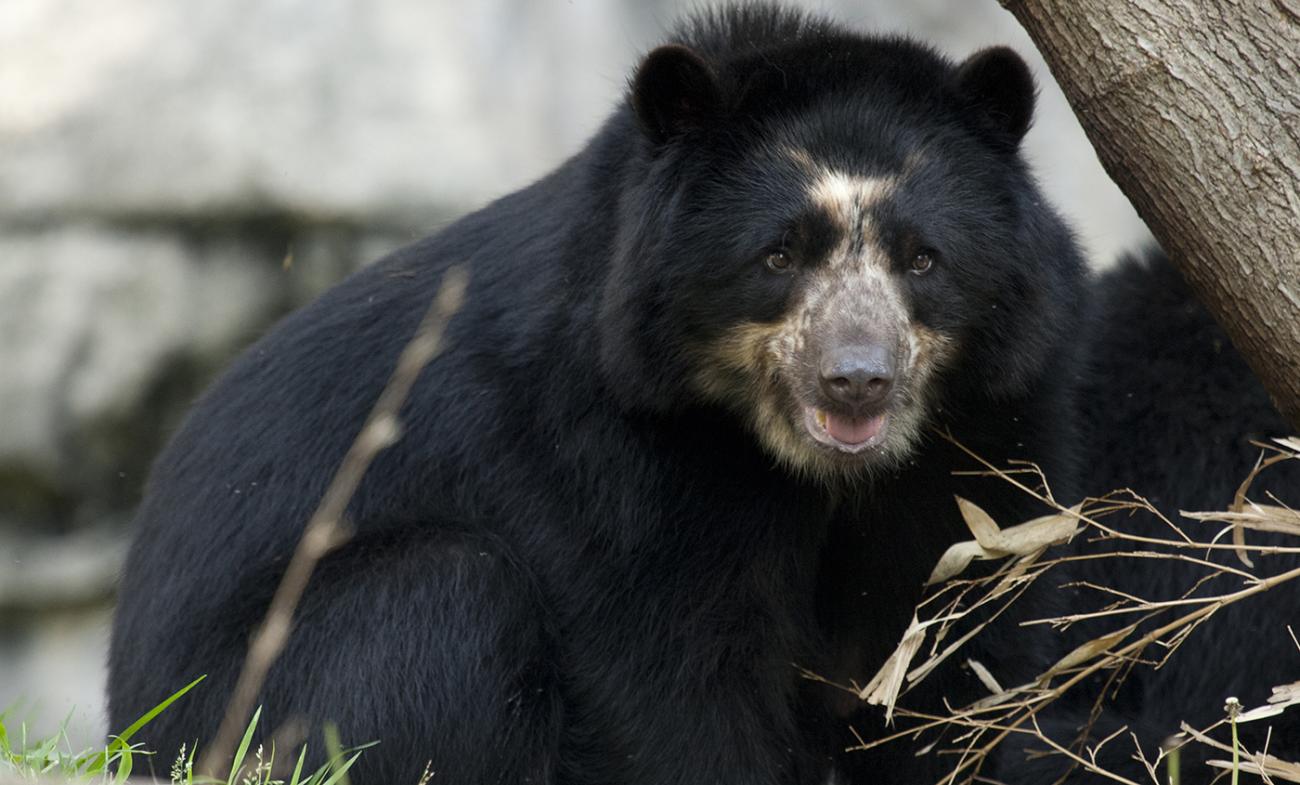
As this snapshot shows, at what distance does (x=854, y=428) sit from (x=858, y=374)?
0.72 feet

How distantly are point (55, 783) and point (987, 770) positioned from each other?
3.55 metres

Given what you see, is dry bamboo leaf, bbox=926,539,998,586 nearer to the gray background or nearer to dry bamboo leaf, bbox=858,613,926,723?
dry bamboo leaf, bbox=858,613,926,723

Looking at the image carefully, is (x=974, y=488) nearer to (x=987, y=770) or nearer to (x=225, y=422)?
(x=987, y=770)

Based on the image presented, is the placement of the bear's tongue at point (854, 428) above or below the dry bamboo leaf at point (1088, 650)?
above

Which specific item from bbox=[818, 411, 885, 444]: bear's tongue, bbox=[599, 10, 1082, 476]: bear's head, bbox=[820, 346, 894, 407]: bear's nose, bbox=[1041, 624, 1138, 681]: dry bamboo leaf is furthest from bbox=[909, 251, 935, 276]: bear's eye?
bbox=[1041, 624, 1138, 681]: dry bamboo leaf

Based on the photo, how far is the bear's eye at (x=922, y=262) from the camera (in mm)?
4633

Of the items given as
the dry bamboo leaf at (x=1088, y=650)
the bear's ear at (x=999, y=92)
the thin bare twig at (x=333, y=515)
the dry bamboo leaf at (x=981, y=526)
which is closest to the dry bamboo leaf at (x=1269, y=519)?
the dry bamboo leaf at (x=1088, y=650)

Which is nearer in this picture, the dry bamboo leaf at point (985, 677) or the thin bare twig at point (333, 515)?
the thin bare twig at point (333, 515)

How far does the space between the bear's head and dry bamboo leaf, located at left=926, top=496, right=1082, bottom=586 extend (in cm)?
30

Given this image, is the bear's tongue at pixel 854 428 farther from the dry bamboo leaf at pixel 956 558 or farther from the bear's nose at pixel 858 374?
the dry bamboo leaf at pixel 956 558

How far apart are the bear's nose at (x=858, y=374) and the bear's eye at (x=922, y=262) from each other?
0.32 m

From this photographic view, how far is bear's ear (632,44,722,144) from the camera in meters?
4.60

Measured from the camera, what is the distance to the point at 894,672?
4453mm

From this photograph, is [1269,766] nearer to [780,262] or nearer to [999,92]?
[780,262]
